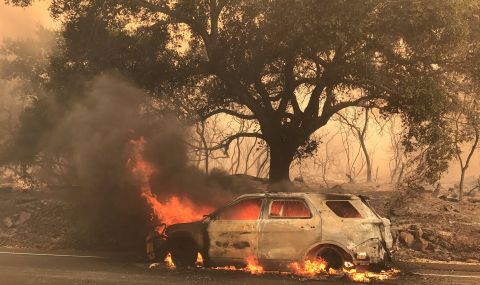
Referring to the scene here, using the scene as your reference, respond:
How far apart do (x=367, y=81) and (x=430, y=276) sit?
7570 millimetres

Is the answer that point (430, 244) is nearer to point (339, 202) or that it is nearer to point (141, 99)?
point (339, 202)

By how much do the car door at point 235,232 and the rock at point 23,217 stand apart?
10886 mm

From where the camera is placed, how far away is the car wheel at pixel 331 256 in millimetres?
8609

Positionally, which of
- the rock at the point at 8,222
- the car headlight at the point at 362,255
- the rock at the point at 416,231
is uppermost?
the rock at the point at 8,222

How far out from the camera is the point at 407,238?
13.6m

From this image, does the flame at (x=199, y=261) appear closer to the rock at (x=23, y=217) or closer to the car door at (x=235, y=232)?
the car door at (x=235, y=232)

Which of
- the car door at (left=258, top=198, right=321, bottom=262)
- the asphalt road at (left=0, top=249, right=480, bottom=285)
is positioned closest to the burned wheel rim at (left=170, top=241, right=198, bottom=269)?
the asphalt road at (left=0, top=249, right=480, bottom=285)

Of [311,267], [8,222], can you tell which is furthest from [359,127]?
[311,267]

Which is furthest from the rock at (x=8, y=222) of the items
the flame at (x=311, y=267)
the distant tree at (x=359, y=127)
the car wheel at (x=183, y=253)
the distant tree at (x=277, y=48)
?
the distant tree at (x=359, y=127)

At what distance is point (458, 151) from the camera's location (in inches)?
587

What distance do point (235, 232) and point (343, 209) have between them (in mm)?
2050

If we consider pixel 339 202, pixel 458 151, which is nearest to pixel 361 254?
pixel 339 202

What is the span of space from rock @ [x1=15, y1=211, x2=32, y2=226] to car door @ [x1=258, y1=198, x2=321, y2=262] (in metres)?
11.9

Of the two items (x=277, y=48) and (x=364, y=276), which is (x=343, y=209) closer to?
(x=364, y=276)
